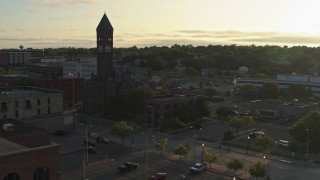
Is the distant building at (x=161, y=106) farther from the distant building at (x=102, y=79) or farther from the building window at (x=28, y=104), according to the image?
the building window at (x=28, y=104)

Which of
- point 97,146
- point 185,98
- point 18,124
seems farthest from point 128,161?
point 185,98

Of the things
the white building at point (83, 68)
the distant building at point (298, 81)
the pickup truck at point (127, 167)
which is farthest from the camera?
the white building at point (83, 68)

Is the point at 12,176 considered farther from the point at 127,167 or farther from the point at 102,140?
the point at 102,140

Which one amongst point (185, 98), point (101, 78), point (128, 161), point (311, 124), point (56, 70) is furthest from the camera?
point (56, 70)

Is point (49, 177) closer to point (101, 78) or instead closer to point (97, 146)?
point (97, 146)

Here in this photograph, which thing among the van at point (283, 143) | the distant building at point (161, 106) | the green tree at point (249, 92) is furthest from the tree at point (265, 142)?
the green tree at point (249, 92)

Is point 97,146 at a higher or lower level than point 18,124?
lower

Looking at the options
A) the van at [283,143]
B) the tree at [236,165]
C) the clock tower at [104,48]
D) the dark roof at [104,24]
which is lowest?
the van at [283,143]
